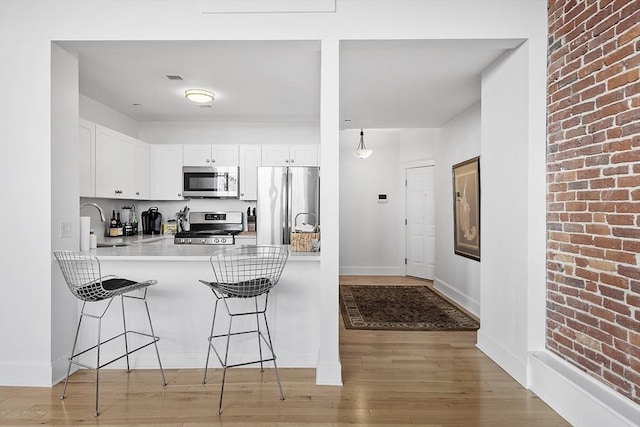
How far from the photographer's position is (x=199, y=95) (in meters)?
4.16

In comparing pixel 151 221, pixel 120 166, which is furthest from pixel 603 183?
pixel 151 221

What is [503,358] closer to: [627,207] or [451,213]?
[627,207]

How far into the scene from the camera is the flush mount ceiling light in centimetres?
411

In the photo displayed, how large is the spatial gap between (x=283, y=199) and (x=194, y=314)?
7.94 ft

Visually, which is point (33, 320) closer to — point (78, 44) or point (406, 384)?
point (78, 44)

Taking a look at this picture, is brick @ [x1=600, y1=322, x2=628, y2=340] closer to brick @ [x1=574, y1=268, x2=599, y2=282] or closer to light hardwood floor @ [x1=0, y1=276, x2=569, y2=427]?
brick @ [x1=574, y1=268, x2=599, y2=282]

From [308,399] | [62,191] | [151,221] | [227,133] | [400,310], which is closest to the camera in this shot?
[308,399]

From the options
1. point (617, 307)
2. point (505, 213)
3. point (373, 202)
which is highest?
point (373, 202)

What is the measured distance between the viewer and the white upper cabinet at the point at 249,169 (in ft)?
17.6

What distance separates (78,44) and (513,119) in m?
3.21

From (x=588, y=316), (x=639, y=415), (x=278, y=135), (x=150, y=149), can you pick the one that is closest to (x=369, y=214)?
(x=278, y=135)

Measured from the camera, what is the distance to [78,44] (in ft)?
9.06

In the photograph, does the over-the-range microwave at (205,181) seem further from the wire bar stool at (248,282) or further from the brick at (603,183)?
the brick at (603,183)

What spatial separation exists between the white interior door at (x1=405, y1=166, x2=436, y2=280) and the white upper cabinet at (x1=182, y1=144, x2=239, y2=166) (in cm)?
316
